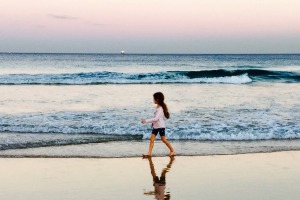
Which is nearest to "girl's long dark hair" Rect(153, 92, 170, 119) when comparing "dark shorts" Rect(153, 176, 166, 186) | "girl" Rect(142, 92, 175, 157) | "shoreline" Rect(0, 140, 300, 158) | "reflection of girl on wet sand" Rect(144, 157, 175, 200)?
"girl" Rect(142, 92, 175, 157)

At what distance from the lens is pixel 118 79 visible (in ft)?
144

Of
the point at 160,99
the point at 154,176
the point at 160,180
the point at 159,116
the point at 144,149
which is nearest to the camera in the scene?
the point at 160,180

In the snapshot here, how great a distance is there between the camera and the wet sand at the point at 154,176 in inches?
294

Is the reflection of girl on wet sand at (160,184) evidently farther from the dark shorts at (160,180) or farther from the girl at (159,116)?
the girl at (159,116)

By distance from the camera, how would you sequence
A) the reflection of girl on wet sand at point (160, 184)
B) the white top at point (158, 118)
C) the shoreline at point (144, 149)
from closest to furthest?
the reflection of girl on wet sand at point (160, 184) < the shoreline at point (144, 149) < the white top at point (158, 118)

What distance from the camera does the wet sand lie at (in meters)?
7.46

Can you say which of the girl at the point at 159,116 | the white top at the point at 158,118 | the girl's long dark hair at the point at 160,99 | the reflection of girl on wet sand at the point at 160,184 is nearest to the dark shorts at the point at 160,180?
the reflection of girl on wet sand at the point at 160,184

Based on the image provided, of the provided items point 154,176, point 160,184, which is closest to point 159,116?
point 154,176

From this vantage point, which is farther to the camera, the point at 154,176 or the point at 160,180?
the point at 154,176

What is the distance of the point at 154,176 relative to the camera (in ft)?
29.1

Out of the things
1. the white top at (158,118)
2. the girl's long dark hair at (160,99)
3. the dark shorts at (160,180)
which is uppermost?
the girl's long dark hair at (160,99)

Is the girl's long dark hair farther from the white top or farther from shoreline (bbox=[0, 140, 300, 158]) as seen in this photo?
shoreline (bbox=[0, 140, 300, 158])

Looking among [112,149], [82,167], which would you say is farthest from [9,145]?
[82,167]

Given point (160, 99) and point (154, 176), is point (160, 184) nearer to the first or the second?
point (154, 176)
